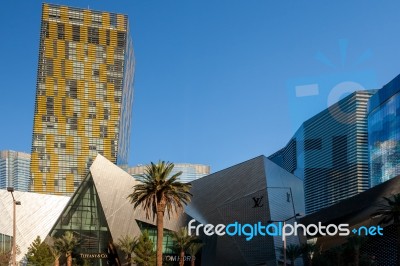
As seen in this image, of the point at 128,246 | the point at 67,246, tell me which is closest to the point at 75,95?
the point at 67,246

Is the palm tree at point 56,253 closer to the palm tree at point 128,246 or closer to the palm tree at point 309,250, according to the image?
the palm tree at point 128,246

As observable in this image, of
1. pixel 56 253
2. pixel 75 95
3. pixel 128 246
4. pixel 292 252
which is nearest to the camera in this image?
pixel 128 246

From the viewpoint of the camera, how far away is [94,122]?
174250mm

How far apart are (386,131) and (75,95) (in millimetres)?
90221

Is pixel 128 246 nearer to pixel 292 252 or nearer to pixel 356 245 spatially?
pixel 292 252

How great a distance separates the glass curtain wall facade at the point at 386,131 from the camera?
13462 centimetres

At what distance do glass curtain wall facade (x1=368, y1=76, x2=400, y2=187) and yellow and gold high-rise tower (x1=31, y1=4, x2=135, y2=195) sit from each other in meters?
75.0

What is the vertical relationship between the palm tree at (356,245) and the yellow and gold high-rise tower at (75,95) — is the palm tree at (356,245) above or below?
below

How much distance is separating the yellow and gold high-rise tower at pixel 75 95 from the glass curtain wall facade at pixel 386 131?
2952 inches

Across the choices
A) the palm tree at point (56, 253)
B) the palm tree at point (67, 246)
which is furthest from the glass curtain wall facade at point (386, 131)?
the palm tree at point (56, 253)

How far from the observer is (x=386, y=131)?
14212 centimetres

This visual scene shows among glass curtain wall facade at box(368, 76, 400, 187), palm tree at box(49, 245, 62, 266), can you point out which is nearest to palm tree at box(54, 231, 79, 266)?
palm tree at box(49, 245, 62, 266)

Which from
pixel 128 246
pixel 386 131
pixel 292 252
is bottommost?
pixel 292 252

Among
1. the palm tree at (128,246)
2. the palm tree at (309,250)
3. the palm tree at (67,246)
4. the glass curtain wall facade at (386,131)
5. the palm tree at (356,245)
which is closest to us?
the palm tree at (356,245)
